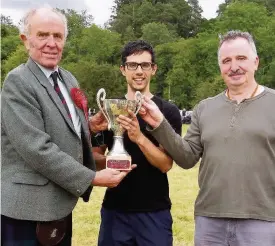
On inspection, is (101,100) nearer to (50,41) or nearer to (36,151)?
(50,41)

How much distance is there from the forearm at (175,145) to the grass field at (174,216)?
2.82 metres

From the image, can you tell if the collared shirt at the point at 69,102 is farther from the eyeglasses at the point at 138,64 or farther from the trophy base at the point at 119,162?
the eyeglasses at the point at 138,64

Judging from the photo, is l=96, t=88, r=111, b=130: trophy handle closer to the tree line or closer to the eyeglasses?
the eyeglasses

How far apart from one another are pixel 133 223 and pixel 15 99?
4.32ft

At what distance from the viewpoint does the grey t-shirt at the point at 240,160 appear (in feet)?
10.9

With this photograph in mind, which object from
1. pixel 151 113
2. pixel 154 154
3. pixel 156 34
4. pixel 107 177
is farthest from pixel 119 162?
pixel 156 34

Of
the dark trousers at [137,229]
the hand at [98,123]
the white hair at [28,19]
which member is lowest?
the dark trousers at [137,229]

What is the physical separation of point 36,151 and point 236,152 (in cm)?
125

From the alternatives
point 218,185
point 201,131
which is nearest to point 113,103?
point 201,131

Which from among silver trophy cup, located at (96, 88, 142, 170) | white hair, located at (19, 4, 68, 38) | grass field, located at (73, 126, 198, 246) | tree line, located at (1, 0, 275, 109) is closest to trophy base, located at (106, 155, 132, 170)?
silver trophy cup, located at (96, 88, 142, 170)

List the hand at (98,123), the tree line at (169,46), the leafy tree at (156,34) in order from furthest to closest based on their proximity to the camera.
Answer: the leafy tree at (156,34), the tree line at (169,46), the hand at (98,123)

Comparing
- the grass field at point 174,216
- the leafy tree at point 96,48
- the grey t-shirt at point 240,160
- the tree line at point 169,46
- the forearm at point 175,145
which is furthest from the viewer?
the leafy tree at point 96,48

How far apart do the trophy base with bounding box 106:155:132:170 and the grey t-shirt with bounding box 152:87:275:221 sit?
33 centimetres

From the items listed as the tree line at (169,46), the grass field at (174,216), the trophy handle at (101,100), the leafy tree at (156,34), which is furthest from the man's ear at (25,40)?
the leafy tree at (156,34)
